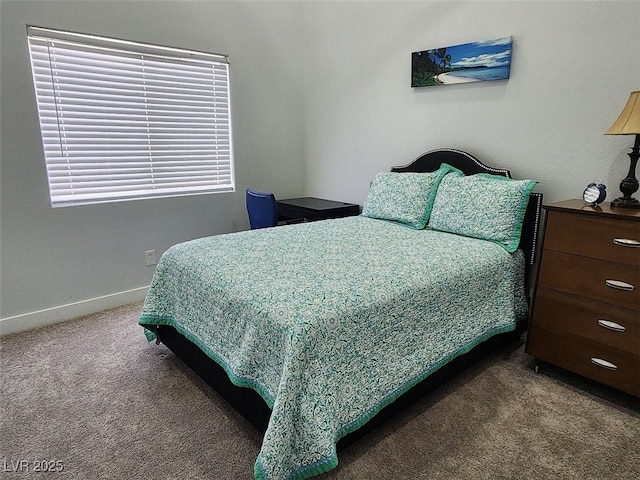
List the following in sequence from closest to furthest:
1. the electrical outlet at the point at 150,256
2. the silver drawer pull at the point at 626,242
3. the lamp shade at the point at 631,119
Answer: the silver drawer pull at the point at 626,242
the lamp shade at the point at 631,119
the electrical outlet at the point at 150,256

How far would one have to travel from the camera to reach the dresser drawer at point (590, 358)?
6.16 ft

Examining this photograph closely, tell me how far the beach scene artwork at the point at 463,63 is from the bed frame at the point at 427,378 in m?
0.53

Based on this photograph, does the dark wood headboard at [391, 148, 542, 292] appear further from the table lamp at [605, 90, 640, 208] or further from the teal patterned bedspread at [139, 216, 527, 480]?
the table lamp at [605, 90, 640, 208]

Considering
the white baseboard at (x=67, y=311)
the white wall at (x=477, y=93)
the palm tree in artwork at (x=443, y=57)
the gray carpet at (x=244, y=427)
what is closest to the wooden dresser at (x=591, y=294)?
the gray carpet at (x=244, y=427)

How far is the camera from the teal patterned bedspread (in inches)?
53.8

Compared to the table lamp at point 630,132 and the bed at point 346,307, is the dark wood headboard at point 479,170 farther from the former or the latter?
the table lamp at point 630,132

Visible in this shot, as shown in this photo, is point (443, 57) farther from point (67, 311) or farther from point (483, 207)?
point (67, 311)

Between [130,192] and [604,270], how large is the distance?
3.24 m

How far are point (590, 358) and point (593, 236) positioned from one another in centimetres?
63

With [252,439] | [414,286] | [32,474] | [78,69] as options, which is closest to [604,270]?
[414,286]

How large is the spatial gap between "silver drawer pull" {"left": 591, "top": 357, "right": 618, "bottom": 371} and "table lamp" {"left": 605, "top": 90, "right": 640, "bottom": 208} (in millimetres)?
800

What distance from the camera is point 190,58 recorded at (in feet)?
10.8

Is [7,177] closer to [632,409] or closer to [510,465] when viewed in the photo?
[510,465]

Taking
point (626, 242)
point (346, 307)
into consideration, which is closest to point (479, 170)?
point (626, 242)
